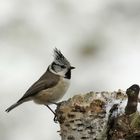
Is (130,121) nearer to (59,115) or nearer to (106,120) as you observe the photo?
(106,120)

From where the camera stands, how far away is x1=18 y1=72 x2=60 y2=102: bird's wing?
22.7ft

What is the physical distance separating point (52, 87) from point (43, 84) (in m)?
0.09

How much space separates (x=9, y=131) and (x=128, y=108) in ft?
14.7

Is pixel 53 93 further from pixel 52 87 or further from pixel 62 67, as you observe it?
pixel 62 67

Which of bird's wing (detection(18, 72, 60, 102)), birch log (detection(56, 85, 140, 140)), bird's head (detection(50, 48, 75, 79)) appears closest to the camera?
birch log (detection(56, 85, 140, 140))

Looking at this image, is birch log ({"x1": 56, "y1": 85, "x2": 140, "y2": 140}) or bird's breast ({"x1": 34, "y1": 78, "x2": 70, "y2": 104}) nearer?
birch log ({"x1": 56, "y1": 85, "x2": 140, "y2": 140})

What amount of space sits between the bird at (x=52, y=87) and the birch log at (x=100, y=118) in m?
1.67

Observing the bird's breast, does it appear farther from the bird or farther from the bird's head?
the bird's head

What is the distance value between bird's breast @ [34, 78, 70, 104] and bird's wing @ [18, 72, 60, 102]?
1.6 inches

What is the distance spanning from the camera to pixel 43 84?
23.1 ft

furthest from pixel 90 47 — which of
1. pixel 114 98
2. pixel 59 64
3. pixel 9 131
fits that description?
pixel 114 98

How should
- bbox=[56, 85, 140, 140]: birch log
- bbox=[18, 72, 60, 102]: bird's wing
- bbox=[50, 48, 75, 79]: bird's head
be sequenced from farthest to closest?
bbox=[50, 48, 75, 79]: bird's head, bbox=[18, 72, 60, 102]: bird's wing, bbox=[56, 85, 140, 140]: birch log

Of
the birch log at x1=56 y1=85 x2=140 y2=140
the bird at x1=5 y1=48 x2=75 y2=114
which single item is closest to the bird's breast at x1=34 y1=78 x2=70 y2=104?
the bird at x1=5 y1=48 x2=75 y2=114

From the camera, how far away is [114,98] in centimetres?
526
